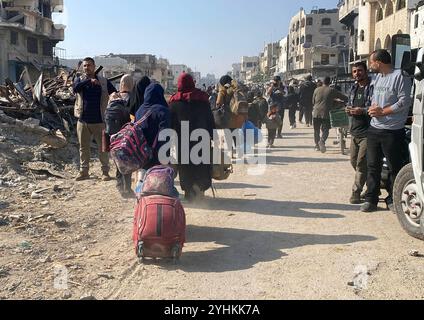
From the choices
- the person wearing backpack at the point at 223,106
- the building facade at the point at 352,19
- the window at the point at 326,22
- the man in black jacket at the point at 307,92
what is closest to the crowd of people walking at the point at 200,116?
the person wearing backpack at the point at 223,106

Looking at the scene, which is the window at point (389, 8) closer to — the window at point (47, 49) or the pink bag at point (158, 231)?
the pink bag at point (158, 231)

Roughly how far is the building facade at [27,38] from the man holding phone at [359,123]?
4094 centimetres

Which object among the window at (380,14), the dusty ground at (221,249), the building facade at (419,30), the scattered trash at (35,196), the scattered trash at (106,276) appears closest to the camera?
the dusty ground at (221,249)

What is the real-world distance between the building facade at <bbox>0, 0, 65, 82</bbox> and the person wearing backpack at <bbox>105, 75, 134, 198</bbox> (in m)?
39.1

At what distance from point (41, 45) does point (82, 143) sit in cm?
5426

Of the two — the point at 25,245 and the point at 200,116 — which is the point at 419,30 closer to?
the point at 200,116

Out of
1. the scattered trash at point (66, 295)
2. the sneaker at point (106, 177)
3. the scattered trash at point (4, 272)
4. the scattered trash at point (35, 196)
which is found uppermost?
the sneaker at point (106, 177)

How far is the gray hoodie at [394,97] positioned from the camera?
5.45 metres

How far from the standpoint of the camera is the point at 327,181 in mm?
8492

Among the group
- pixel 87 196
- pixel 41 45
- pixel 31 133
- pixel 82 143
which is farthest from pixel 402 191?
pixel 41 45

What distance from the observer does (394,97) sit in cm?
553

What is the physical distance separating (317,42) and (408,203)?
82765 mm
